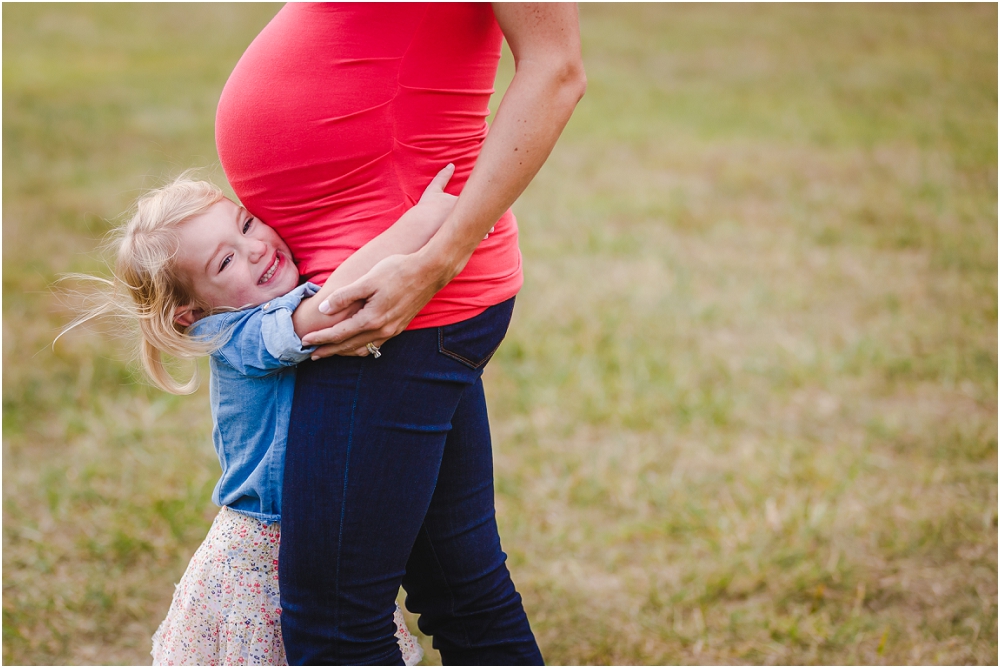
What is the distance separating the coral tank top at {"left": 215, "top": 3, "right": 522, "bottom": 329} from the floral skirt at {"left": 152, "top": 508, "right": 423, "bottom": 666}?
48 centimetres

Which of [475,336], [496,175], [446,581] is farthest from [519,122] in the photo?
[446,581]

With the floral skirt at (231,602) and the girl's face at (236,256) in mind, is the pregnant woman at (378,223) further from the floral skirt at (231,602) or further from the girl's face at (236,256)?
the floral skirt at (231,602)

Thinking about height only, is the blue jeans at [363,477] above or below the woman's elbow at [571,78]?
below

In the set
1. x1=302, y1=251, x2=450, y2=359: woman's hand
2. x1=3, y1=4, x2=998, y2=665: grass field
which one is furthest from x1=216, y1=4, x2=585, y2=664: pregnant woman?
x1=3, y1=4, x2=998, y2=665: grass field

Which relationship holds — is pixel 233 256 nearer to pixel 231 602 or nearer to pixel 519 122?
pixel 519 122

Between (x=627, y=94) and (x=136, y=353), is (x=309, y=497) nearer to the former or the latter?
(x=136, y=353)

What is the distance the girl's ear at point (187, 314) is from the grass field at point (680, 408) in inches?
38.3

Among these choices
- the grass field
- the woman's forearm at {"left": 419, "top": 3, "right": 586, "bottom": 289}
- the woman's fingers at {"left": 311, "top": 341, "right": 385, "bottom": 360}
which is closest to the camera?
the woman's forearm at {"left": 419, "top": 3, "right": 586, "bottom": 289}

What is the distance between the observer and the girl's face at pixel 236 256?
4.36ft

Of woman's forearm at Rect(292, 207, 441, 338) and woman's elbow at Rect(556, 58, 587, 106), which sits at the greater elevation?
woman's elbow at Rect(556, 58, 587, 106)

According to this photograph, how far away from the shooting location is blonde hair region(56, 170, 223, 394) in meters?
1.35

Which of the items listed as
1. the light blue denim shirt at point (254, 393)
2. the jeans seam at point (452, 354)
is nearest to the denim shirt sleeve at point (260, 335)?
the light blue denim shirt at point (254, 393)

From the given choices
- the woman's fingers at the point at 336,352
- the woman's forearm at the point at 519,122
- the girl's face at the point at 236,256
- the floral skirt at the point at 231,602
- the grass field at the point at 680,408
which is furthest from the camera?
the grass field at the point at 680,408

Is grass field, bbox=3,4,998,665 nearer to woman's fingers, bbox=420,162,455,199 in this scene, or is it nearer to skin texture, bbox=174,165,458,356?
skin texture, bbox=174,165,458,356
